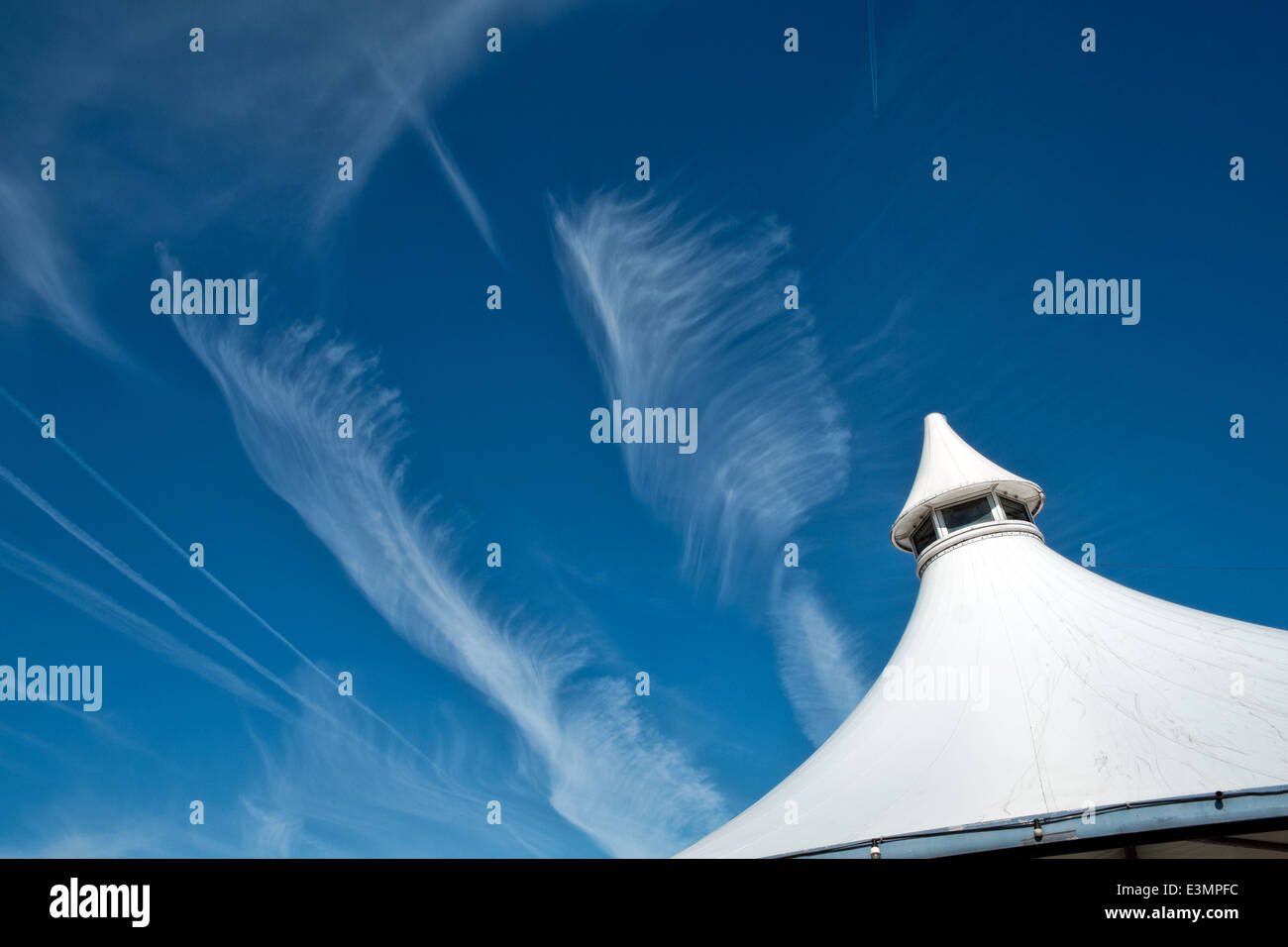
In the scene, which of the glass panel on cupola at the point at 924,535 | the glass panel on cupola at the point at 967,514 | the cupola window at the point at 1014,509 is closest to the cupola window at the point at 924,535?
the glass panel on cupola at the point at 924,535

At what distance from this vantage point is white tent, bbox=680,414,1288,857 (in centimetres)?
730

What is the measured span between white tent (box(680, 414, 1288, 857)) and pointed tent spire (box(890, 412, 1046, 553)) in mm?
42

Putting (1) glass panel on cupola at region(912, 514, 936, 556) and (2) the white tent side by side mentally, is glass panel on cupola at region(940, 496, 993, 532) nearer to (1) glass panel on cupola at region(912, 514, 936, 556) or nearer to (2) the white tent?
(2) the white tent

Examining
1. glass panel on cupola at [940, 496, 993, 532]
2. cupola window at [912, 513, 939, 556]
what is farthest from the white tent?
cupola window at [912, 513, 939, 556]

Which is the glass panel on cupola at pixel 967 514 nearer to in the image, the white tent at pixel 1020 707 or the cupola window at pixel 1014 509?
the white tent at pixel 1020 707

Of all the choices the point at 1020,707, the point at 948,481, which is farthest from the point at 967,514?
the point at 1020,707

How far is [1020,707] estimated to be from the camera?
29.5ft
